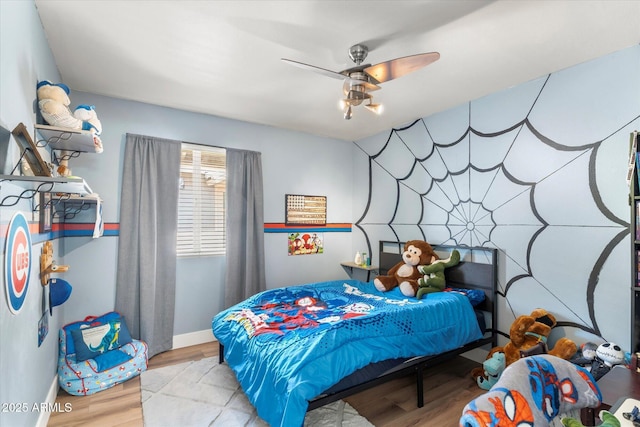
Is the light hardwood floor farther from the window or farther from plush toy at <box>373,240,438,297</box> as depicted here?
the window

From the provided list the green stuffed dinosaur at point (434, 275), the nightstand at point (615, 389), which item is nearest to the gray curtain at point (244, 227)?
the green stuffed dinosaur at point (434, 275)

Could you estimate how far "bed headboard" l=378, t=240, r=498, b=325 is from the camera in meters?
3.02

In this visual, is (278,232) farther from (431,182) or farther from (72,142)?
(72,142)

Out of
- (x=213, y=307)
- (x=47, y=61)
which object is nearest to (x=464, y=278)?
(x=213, y=307)

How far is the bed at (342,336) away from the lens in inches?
76.8

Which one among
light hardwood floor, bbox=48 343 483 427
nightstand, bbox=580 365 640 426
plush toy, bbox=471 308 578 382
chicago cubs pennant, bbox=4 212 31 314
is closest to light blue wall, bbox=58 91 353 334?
light hardwood floor, bbox=48 343 483 427

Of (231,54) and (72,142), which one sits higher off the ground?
(231,54)

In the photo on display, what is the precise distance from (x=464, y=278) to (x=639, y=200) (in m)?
1.68

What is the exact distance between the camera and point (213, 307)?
379 centimetres

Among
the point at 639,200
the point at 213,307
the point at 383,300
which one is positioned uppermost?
the point at 639,200

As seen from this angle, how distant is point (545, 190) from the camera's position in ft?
8.89

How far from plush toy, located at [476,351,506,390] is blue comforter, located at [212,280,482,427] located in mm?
219

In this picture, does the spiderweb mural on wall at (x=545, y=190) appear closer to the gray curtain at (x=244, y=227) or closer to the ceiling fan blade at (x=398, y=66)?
the ceiling fan blade at (x=398, y=66)

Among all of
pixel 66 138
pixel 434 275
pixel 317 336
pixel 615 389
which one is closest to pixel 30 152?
pixel 66 138
